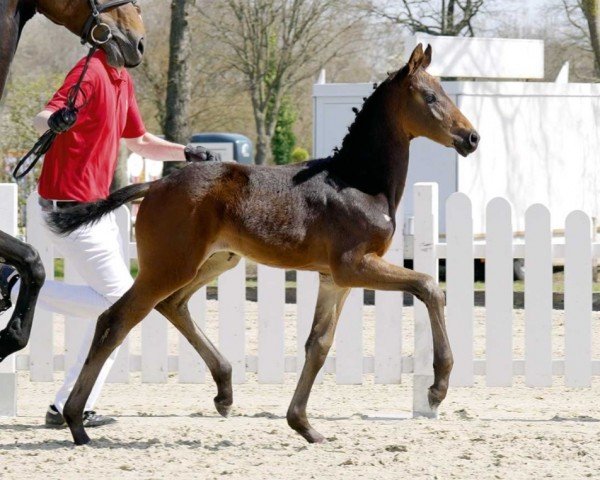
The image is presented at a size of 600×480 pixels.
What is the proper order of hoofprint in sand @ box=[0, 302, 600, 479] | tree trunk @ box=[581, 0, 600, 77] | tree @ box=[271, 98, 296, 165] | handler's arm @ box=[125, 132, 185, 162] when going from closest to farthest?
hoofprint in sand @ box=[0, 302, 600, 479], handler's arm @ box=[125, 132, 185, 162], tree trunk @ box=[581, 0, 600, 77], tree @ box=[271, 98, 296, 165]

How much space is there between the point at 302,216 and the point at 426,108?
0.80 m

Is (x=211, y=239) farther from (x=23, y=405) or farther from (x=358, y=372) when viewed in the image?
(x=23, y=405)

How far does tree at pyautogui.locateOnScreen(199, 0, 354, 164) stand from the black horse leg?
749 inches

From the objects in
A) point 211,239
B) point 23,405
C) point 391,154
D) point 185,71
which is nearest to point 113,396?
point 23,405

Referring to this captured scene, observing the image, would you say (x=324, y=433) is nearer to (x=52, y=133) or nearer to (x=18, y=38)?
(x=52, y=133)

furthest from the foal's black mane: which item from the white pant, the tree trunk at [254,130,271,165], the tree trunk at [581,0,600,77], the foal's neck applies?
the tree trunk at [254,130,271,165]

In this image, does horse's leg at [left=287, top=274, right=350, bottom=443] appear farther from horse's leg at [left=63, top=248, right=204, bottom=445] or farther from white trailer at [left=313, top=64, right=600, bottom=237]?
white trailer at [left=313, top=64, right=600, bottom=237]

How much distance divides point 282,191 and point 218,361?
0.97 meters

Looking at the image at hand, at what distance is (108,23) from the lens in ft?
17.8

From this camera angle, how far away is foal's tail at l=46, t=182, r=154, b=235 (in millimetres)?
5809

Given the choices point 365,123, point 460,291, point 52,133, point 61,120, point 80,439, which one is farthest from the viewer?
point 460,291

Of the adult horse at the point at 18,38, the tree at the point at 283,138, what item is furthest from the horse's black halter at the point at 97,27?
the tree at the point at 283,138

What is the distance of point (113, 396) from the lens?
7559 millimetres

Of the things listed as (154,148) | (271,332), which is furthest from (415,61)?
(271,332)
